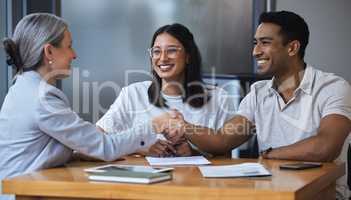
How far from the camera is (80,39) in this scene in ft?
13.5

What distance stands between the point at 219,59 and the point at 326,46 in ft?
2.59

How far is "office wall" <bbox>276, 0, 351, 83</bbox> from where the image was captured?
3793 millimetres

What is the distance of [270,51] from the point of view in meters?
2.84

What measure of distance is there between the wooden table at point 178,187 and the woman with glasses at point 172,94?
3.24 ft

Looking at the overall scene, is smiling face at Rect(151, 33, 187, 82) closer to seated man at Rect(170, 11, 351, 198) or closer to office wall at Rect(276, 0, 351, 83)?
seated man at Rect(170, 11, 351, 198)

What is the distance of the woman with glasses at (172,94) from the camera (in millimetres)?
2926

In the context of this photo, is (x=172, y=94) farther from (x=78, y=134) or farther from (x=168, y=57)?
(x=78, y=134)

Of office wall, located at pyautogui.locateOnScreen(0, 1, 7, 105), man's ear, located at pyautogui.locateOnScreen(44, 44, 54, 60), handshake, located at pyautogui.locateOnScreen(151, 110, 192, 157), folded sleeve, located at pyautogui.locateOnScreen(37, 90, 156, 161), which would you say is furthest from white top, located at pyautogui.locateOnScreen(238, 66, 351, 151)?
office wall, located at pyautogui.locateOnScreen(0, 1, 7, 105)

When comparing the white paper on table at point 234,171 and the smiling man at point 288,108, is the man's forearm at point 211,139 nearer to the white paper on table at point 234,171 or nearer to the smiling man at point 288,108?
the smiling man at point 288,108

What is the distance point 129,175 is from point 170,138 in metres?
0.81

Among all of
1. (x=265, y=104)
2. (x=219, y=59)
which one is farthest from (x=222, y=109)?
(x=219, y=59)

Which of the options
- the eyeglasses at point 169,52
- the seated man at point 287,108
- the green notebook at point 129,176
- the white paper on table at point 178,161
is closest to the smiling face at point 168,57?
the eyeglasses at point 169,52

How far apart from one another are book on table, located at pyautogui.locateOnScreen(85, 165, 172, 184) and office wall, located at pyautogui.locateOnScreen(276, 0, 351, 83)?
7.64ft

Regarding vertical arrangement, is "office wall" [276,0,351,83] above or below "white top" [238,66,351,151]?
above
